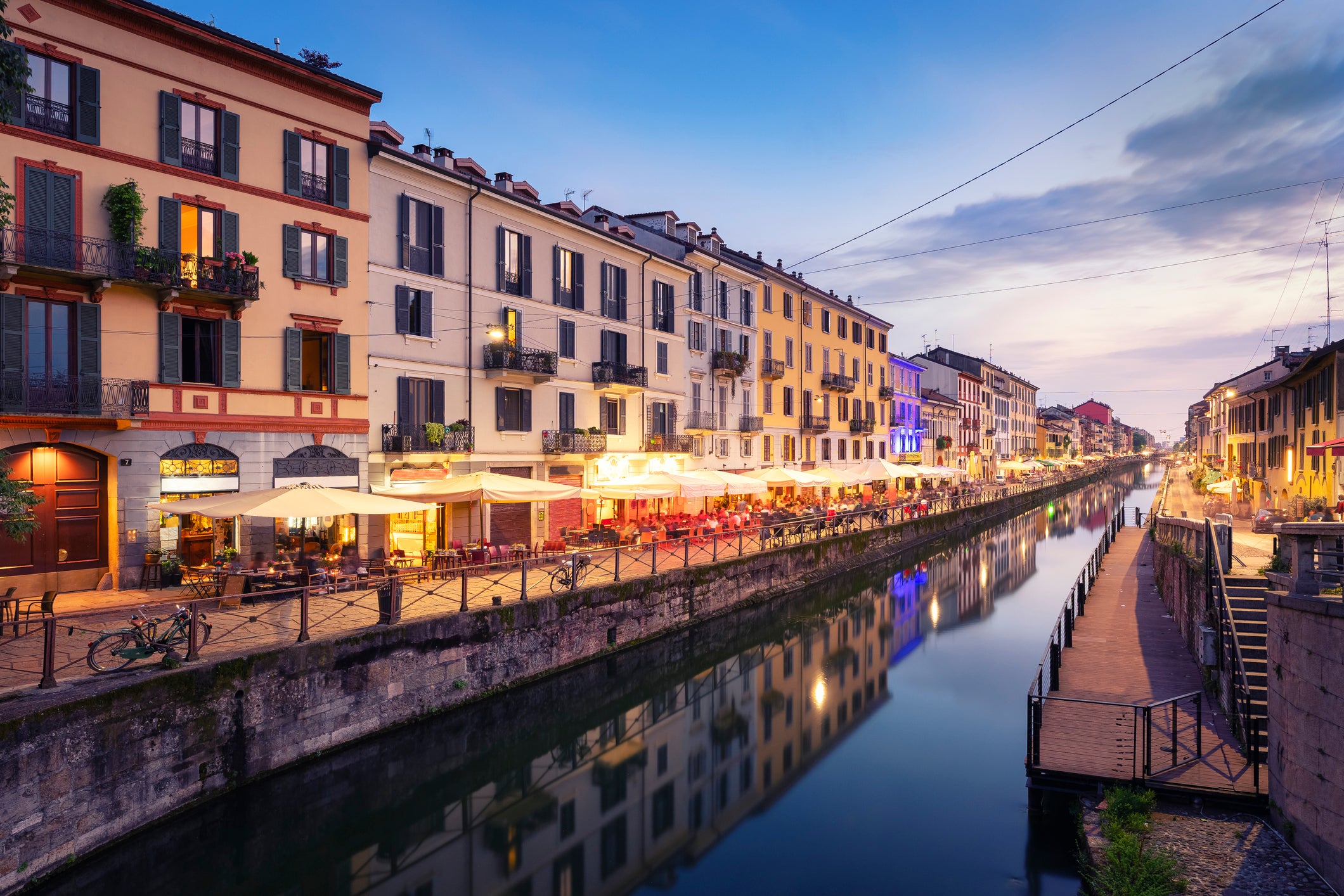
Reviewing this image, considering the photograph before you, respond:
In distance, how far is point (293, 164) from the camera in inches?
750

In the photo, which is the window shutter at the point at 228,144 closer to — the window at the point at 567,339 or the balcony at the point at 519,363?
the balcony at the point at 519,363

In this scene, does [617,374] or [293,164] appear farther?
[617,374]

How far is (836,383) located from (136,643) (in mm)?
40570

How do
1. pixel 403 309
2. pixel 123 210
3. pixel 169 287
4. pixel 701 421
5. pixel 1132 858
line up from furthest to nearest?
pixel 701 421
pixel 403 309
pixel 169 287
pixel 123 210
pixel 1132 858

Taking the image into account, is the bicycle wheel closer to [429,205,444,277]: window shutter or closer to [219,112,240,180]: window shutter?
→ [219,112,240,180]: window shutter

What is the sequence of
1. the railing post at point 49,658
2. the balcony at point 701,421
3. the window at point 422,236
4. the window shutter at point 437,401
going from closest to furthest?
1. the railing post at point 49,658
2. the window at point 422,236
3. the window shutter at point 437,401
4. the balcony at point 701,421

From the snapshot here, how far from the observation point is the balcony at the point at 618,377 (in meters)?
28.2

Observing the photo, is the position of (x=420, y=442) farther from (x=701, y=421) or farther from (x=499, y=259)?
(x=701, y=421)

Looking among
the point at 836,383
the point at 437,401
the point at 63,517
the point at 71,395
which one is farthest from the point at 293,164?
the point at 836,383

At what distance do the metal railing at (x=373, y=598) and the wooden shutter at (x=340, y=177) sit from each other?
9.40 m

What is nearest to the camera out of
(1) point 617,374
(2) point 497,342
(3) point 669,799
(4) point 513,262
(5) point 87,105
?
(3) point 669,799

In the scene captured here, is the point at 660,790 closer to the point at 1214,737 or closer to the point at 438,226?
the point at 1214,737

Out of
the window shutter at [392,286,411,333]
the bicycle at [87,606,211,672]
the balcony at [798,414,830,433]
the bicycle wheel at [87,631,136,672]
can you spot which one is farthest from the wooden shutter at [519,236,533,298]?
the balcony at [798,414,830,433]

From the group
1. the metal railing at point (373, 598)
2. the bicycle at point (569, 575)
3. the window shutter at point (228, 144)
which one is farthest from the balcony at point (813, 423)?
the window shutter at point (228, 144)
